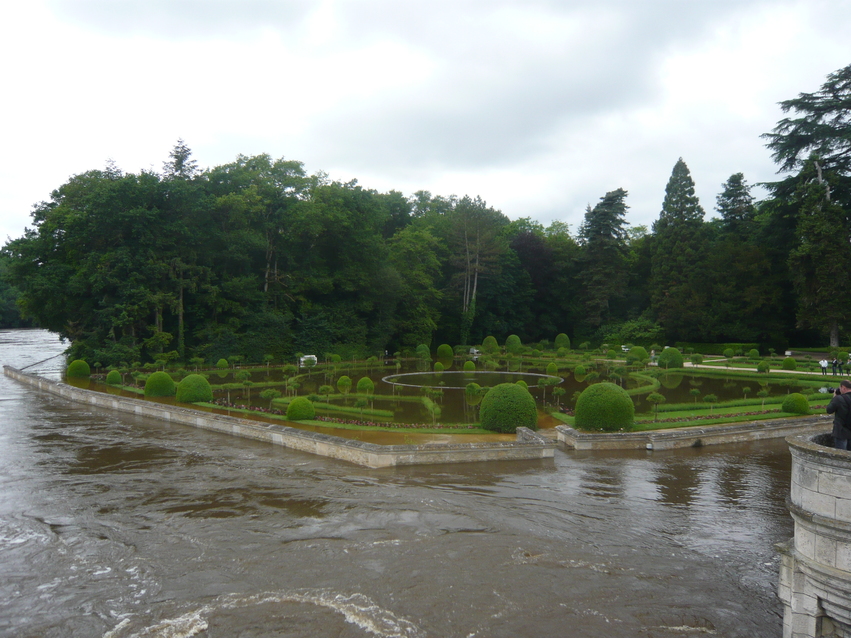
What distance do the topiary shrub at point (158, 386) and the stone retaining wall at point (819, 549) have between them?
1032 inches

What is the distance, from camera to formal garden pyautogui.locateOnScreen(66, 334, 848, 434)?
18.8 meters

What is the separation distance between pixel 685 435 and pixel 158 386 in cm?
2276

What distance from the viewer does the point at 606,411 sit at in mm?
17859

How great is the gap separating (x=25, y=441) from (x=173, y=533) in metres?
11.2

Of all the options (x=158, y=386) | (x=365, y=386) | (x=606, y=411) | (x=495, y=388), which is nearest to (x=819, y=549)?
(x=606, y=411)

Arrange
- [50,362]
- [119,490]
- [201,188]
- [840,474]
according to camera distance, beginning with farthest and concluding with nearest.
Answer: [50,362] < [201,188] < [119,490] < [840,474]

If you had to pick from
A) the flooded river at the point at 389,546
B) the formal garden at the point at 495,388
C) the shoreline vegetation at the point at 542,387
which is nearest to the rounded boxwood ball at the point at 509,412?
the formal garden at the point at 495,388

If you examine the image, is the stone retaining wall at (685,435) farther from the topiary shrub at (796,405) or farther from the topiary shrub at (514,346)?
Answer: the topiary shrub at (514,346)

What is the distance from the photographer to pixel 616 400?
17938 millimetres

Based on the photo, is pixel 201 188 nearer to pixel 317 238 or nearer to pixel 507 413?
pixel 317 238

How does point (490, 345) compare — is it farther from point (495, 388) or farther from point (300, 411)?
point (300, 411)

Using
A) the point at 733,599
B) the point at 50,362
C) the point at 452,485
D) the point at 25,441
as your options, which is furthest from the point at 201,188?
the point at 733,599

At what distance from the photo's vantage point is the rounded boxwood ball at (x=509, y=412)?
18156mm

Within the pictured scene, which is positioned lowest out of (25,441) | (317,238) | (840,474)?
(25,441)
